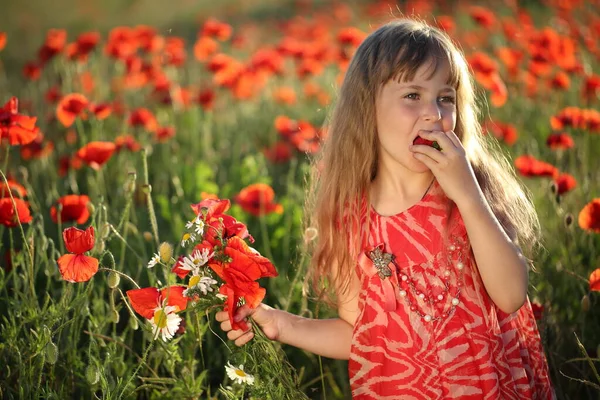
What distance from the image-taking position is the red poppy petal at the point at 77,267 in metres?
1.51

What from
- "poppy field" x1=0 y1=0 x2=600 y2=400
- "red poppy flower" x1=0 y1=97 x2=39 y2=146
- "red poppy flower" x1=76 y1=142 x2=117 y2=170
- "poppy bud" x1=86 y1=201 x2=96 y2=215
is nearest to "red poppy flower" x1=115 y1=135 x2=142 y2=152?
"poppy field" x1=0 y1=0 x2=600 y2=400

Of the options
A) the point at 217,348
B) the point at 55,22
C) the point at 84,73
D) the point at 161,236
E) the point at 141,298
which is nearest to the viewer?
the point at 141,298

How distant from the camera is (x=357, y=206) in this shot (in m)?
1.87

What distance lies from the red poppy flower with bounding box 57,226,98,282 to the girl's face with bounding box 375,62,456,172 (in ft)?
2.42

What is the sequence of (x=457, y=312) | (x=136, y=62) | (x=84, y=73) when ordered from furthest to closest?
(x=84, y=73) < (x=136, y=62) < (x=457, y=312)

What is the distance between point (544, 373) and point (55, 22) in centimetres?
816

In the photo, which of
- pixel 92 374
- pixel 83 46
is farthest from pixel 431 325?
pixel 83 46

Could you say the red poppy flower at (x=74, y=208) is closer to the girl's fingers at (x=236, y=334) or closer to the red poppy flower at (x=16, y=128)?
the red poppy flower at (x=16, y=128)

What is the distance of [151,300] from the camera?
1.51 meters

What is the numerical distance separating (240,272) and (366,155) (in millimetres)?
570

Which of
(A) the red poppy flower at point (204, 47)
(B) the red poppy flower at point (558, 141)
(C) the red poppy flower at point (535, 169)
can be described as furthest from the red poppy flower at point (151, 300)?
(A) the red poppy flower at point (204, 47)

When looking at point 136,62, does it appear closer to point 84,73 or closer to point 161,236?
point 84,73

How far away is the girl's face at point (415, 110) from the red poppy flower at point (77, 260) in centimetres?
74

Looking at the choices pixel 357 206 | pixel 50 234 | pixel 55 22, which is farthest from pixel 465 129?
pixel 55 22
